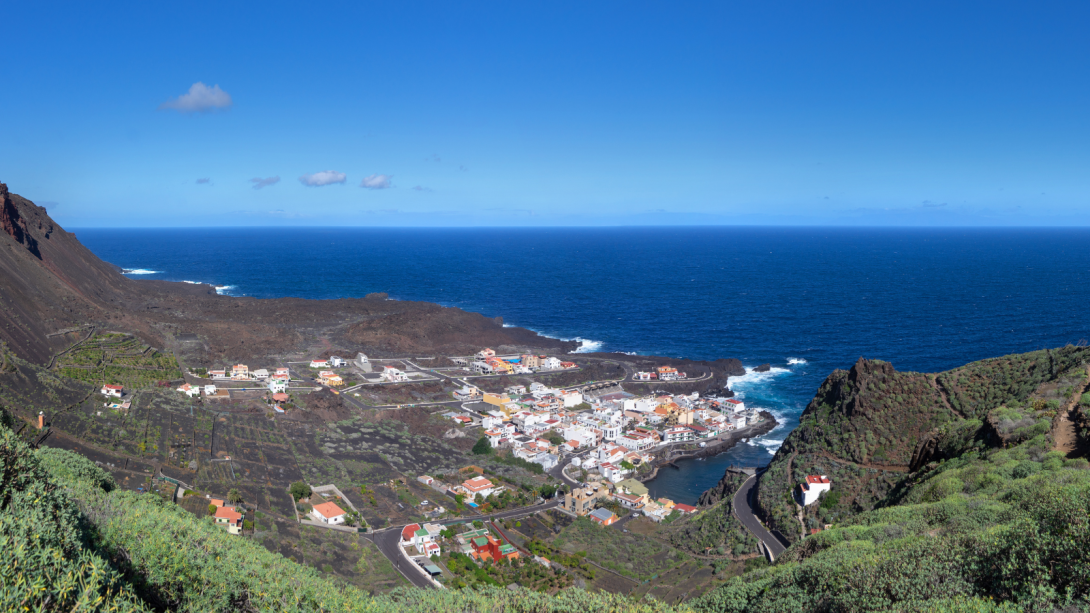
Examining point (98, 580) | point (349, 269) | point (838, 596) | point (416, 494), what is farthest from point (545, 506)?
point (349, 269)

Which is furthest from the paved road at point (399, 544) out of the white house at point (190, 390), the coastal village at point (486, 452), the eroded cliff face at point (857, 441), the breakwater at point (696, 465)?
the white house at point (190, 390)

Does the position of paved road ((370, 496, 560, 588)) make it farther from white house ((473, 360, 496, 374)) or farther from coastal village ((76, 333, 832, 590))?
white house ((473, 360, 496, 374))

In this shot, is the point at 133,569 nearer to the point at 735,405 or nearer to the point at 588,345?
the point at 735,405

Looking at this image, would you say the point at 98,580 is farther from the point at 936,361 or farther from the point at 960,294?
the point at 960,294

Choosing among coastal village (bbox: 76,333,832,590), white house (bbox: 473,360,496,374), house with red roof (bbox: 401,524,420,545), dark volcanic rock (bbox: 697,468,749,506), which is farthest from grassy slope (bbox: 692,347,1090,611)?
white house (bbox: 473,360,496,374)

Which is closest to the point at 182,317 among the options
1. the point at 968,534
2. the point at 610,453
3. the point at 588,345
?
the point at 588,345

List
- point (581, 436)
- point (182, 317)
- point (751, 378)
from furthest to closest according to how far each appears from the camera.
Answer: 1. point (182, 317)
2. point (751, 378)
3. point (581, 436)

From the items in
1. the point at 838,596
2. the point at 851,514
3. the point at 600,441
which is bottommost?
the point at 600,441
